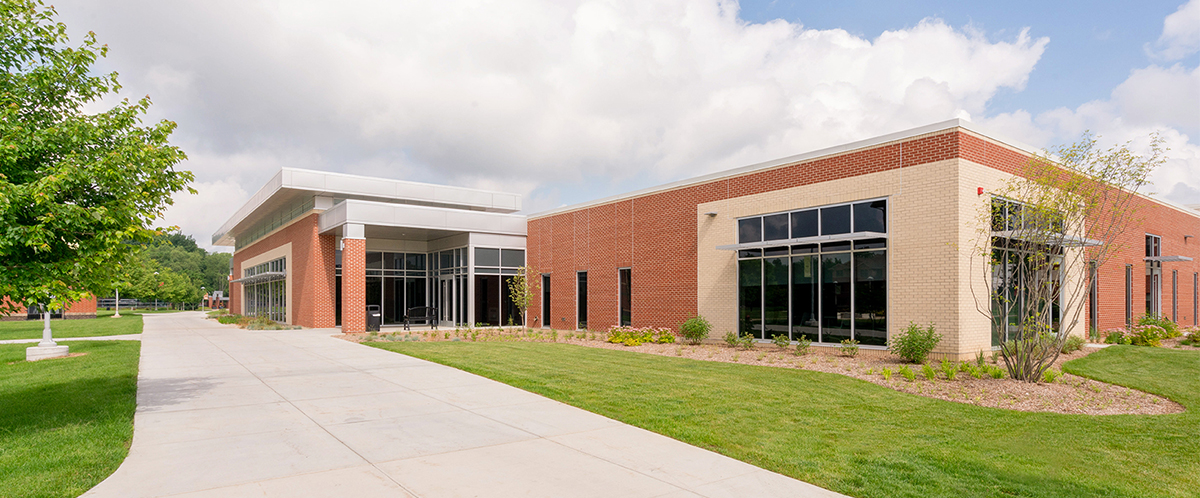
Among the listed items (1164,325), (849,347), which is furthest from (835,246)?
(1164,325)

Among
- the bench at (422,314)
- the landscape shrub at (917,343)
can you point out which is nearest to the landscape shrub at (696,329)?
the landscape shrub at (917,343)

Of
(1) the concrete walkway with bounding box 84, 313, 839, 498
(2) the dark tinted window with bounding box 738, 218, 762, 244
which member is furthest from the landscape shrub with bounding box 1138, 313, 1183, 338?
(1) the concrete walkway with bounding box 84, 313, 839, 498

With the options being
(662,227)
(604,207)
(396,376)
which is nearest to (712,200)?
(662,227)

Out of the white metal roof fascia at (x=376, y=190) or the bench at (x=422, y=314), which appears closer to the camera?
the white metal roof fascia at (x=376, y=190)

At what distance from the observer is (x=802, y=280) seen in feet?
50.4

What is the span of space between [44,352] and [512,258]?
1520 cm

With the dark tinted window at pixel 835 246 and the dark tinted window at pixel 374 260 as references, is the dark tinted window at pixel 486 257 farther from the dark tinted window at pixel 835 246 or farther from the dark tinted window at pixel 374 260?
the dark tinted window at pixel 835 246

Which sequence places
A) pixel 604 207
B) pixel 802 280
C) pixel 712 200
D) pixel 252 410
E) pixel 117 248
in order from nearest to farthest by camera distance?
pixel 117 248 → pixel 252 410 → pixel 802 280 → pixel 712 200 → pixel 604 207

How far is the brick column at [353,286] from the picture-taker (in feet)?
74.8

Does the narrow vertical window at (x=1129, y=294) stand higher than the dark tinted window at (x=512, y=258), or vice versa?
the dark tinted window at (x=512, y=258)

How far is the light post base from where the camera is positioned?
1462 centimetres

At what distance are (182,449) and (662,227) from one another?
1533 centimetres

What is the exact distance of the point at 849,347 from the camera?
1385cm

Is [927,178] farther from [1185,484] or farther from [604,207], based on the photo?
[604,207]
